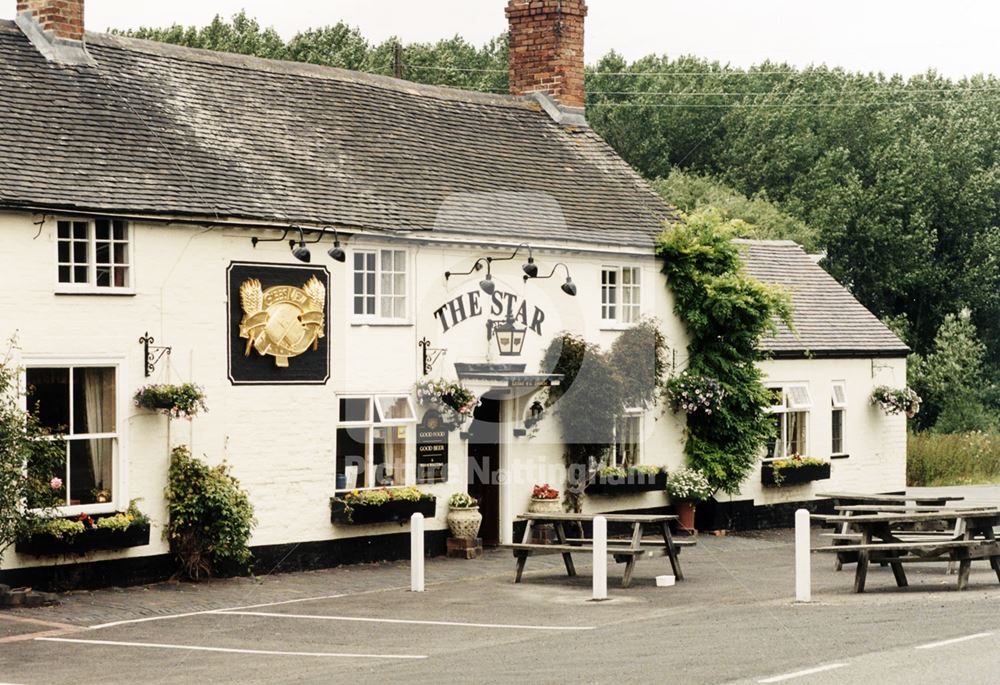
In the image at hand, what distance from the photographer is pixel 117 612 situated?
56.1ft

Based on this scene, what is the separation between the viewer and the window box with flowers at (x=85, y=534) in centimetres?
1794

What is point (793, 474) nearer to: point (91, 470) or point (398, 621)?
point (398, 621)

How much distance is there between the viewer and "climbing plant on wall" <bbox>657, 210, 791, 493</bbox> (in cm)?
2625

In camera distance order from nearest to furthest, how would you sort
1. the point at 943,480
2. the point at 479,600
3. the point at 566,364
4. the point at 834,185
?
the point at 479,600
the point at 566,364
the point at 943,480
the point at 834,185

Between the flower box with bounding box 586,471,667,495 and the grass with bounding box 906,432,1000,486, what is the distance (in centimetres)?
1656

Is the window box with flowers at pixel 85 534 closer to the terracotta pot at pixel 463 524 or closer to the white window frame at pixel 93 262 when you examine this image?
the white window frame at pixel 93 262

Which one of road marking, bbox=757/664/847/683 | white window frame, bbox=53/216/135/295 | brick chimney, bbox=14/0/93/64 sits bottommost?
road marking, bbox=757/664/847/683

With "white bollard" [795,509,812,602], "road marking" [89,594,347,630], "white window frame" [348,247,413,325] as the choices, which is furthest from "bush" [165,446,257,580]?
"white bollard" [795,509,812,602]

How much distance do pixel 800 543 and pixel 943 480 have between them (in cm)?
2523

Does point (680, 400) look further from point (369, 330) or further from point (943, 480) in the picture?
point (943, 480)

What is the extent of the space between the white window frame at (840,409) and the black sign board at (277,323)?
12.3 meters

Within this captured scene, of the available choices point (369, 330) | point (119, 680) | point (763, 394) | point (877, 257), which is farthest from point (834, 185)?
point (119, 680)

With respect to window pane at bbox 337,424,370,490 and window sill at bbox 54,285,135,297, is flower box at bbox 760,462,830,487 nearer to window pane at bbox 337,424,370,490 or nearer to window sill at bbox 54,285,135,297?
window pane at bbox 337,424,370,490

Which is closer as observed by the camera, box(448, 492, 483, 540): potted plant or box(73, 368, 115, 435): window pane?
box(73, 368, 115, 435): window pane
